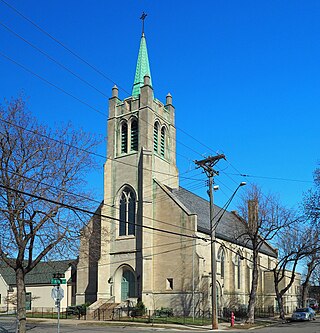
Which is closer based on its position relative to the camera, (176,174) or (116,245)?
(116,245)

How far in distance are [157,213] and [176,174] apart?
717 cm

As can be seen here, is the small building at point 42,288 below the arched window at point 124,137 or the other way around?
below

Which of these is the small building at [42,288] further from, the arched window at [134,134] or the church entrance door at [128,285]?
the arched window at [134,134]

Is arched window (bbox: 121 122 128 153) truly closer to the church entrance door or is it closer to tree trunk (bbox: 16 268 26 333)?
the church entrance door

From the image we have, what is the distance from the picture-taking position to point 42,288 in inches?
2104

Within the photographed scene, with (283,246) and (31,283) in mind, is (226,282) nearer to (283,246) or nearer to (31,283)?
(283,246)

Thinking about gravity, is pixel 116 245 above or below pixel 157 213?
below

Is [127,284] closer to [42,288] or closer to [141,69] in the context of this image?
[42,288]

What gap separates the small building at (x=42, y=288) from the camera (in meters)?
51.0

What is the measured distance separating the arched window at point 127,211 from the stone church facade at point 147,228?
0.33ft

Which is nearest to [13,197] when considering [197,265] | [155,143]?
[197,265]

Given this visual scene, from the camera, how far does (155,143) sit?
4784 centimetres

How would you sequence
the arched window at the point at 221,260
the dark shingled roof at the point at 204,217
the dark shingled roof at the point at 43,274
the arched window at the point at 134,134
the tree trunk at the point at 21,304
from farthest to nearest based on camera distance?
the dark shingled roof at the point at 43,274
the arched window at the point at 221,260
the arched window at the point at 134,134
the dark shingled roof at the point at 204,217
the tree trunk at the point at 21,304

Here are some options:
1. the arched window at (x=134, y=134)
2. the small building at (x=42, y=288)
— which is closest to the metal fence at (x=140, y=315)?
the small building at (x=42, y=288)
